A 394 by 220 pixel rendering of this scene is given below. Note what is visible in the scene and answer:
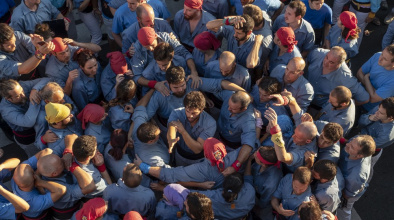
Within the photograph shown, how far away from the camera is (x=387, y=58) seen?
5.27 m

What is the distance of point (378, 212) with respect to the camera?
5543 mm

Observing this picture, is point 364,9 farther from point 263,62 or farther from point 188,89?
point 188,89

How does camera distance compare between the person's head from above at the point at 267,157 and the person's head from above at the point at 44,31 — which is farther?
the person's head from above at the point at 44,31

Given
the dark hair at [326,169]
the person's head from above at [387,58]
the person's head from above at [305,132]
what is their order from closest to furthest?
the dark hair at [326,169] → the person's head from above at [305,132] → the person's head from above at [387,58]

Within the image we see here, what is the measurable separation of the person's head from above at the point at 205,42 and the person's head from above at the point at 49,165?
2.55 meters

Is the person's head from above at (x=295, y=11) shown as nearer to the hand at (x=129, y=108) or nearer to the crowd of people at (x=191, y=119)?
the crowd of people at (x=191, y=119)

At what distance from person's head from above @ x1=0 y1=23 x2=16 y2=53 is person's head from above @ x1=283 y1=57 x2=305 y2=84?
12.9 ft

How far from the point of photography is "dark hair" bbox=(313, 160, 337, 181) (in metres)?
4.23

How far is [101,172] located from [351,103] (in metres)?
3.38

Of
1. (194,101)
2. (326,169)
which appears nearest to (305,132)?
(326,169)

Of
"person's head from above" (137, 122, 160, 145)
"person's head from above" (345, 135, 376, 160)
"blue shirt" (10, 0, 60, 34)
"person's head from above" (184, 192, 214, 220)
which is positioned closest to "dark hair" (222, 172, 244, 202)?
"person's head from above" (184, 192, 214, 220)

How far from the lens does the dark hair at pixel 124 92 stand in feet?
16.8

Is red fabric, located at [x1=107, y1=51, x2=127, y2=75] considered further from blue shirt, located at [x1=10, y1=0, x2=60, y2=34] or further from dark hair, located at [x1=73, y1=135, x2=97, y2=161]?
blue shirt, located at [x1=10, y1=0, x2=60, y2=34]

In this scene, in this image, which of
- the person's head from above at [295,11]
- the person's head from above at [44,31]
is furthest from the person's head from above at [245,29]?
the person's head from above at [44,31]
